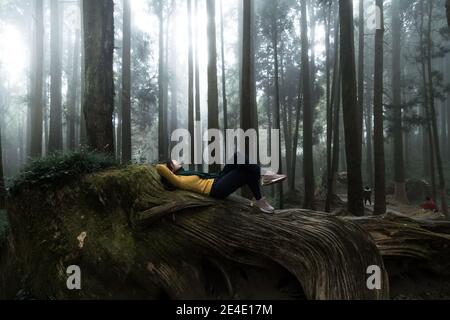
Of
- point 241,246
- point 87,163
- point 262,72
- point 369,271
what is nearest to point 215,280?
point 241,246

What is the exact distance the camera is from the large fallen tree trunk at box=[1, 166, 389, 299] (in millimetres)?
3678

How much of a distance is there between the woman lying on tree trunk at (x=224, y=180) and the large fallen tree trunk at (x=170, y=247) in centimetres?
A: 20

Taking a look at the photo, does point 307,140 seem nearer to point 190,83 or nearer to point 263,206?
point 190,83

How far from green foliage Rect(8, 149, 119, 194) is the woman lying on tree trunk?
103 centimetres

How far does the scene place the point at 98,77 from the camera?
5.70 metres

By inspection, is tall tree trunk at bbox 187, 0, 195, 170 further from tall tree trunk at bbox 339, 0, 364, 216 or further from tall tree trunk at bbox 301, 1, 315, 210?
tall tree trunk at bbox 339, 0, 364, 216

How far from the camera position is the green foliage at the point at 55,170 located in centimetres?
389

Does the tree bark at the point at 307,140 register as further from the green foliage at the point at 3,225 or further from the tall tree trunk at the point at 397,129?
the green foliage at the point at 3,225

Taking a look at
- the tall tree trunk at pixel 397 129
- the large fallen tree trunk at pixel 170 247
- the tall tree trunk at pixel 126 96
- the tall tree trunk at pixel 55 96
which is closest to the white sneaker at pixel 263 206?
the large fallen tree trunk at pixel 170 247

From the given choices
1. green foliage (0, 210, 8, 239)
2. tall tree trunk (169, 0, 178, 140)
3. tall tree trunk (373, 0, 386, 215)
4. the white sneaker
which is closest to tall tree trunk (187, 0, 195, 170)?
tall tree trunk (169, 0, 178, 140)

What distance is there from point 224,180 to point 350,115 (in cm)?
402

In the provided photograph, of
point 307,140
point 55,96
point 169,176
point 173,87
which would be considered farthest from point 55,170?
point 173,87

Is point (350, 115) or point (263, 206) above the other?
point (350, 115)
